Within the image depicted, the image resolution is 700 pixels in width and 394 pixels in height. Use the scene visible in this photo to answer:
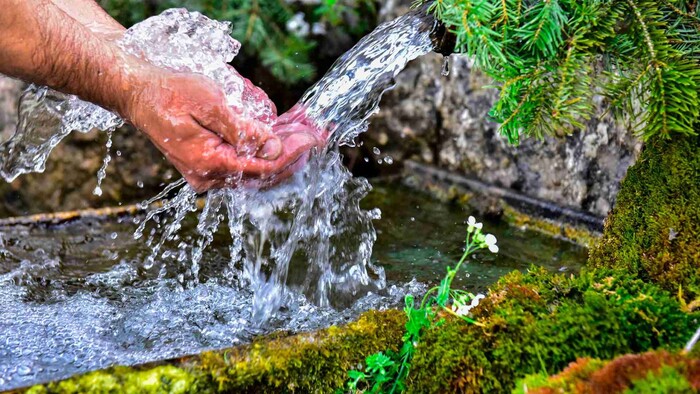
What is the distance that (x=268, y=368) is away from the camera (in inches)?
60.0

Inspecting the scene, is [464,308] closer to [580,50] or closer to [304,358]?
[304,358]

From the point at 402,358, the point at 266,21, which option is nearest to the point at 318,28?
the point at 266,21

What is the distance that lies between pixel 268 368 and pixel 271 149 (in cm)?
75

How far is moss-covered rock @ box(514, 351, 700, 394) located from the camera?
1.11 metres

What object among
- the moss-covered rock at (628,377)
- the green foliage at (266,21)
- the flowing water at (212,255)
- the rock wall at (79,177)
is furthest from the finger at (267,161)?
the rock wall at (79,177)

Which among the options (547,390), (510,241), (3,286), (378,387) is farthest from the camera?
(510,241)

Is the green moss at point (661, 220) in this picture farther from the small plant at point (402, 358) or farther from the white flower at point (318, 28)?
the white flower at point (318, 28)

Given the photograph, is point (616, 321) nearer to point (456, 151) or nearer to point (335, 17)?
point (456, 151)

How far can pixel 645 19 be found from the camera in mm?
1729

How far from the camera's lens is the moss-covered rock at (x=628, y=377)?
1108mm

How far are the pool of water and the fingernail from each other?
0.51m

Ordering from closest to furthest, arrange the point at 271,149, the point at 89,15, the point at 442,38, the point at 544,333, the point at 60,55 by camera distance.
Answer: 1. the point at 544,333
2. the point at 60,55
3. the point at 271,149
4. the point at 442,38
5. the point at 89,15

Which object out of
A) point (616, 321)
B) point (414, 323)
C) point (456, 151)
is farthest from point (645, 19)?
point (456, 151)

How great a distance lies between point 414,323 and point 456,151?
7.86 feet
